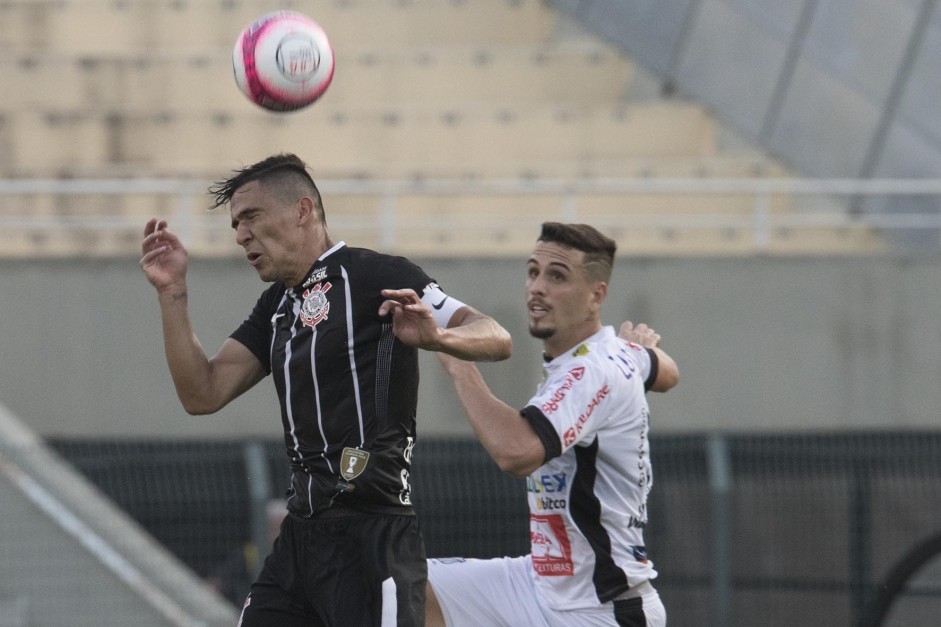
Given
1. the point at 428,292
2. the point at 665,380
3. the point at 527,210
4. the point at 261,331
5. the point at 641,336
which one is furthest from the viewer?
the point at 527,210

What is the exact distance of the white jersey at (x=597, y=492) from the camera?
16.4 ft

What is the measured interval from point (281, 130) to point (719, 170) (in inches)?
183

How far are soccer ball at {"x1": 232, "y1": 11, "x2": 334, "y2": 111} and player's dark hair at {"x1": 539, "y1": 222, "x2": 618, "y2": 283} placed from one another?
109 cm

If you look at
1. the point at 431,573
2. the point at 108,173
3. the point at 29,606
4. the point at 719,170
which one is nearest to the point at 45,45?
the point at 108,173

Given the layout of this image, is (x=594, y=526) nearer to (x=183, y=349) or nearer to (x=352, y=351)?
(x=352, y=351)

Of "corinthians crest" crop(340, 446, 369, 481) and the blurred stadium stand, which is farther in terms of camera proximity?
the blurred stadium stand

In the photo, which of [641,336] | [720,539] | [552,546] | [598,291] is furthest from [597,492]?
[720,539]

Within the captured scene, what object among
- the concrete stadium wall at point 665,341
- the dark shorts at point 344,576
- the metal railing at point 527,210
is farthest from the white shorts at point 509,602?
the metal railing at point 527,210

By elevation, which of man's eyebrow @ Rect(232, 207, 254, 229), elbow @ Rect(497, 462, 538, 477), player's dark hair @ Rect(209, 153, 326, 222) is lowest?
elbow @ Rect(497, 462, 538, 477)

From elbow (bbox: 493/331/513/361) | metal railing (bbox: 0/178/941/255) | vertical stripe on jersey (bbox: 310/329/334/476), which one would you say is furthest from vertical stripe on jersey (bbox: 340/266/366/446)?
metal railing (bbox: 0/178/941/255)

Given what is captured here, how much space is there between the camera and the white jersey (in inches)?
197

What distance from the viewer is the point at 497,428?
15.2 ft

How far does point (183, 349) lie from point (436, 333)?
1.11 meters

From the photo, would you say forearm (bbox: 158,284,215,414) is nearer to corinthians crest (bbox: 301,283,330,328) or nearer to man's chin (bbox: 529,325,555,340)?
corinthians crest (bbox: 301,283,330,328)
